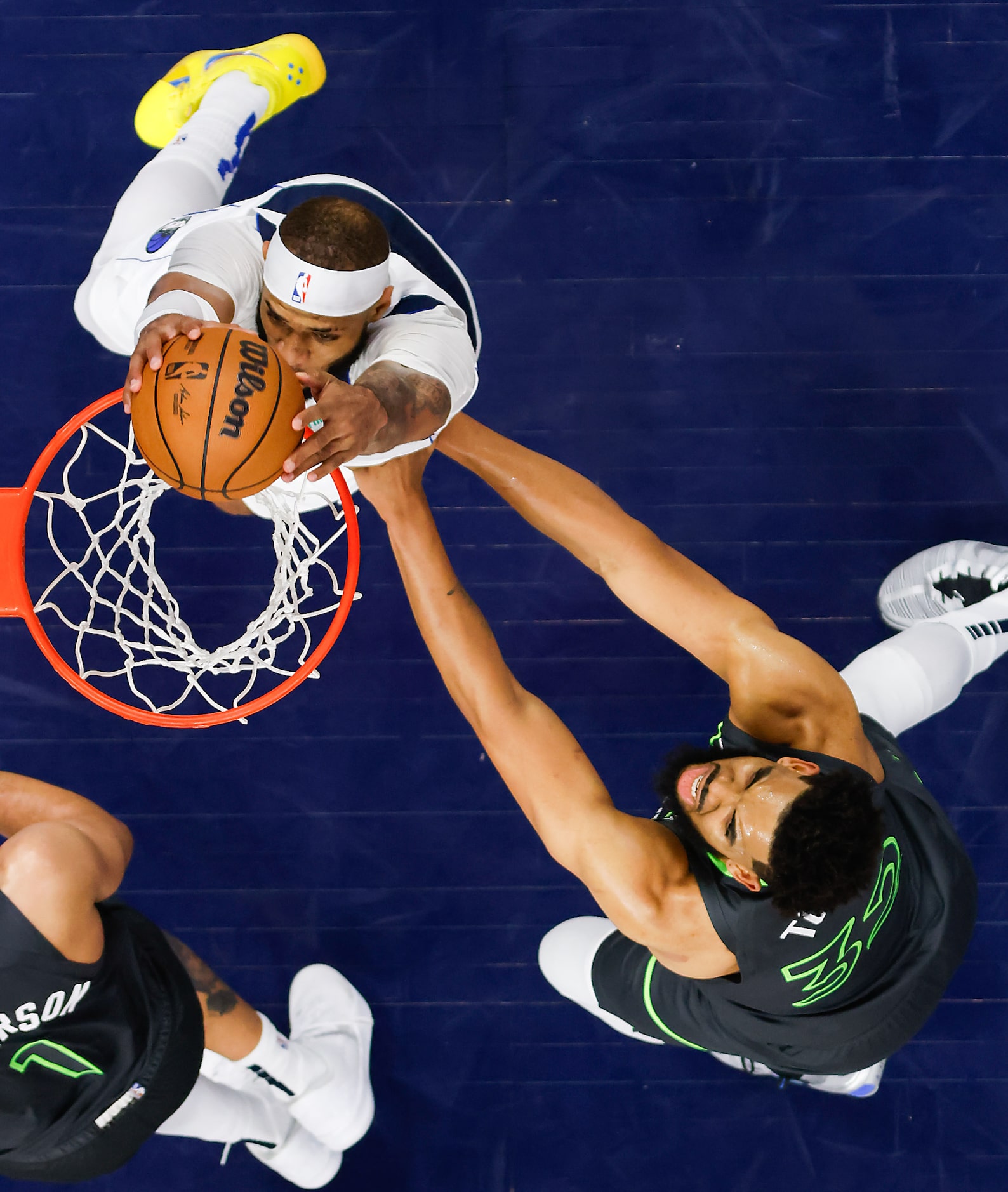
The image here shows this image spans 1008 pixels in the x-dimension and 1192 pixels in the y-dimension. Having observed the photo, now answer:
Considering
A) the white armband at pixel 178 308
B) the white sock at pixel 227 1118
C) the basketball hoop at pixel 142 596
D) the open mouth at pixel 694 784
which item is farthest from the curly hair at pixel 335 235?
the white sock at pixel 227 1118

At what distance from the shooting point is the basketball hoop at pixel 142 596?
3.12 m

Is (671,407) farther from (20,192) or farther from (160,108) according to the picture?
(20,192)

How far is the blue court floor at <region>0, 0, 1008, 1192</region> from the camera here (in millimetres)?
3660

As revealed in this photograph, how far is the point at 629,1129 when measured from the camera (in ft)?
12.0

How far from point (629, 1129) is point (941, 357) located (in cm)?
323

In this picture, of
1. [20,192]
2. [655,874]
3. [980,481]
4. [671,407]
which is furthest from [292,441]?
[980,481]

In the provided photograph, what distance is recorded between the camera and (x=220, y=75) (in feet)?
11.9

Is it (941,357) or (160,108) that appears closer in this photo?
(160,108)

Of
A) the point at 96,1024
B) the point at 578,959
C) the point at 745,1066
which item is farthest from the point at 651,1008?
the point at 96,1024

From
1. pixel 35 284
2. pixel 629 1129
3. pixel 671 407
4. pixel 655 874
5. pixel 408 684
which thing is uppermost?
pixel 35 284

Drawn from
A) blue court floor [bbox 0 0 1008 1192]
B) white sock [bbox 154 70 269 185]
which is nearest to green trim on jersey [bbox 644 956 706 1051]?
blue court floor [bbox 0 0 1008 1192]

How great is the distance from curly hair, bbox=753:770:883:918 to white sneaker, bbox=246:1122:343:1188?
2.03 metres

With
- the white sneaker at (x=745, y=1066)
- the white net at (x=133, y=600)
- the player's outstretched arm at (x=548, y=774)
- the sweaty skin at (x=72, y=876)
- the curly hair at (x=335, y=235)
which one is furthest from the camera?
the white net at (x=133, y=600)

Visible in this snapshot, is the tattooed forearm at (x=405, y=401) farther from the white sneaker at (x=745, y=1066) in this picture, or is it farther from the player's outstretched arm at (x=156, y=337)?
the white sneaker at (x=745, y=1066)
